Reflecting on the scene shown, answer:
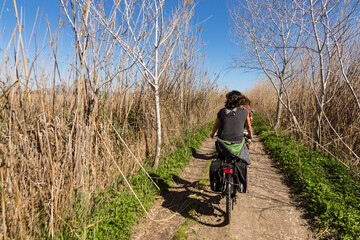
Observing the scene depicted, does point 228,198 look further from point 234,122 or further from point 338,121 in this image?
point 338,121

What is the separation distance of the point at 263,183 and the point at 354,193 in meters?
1.27

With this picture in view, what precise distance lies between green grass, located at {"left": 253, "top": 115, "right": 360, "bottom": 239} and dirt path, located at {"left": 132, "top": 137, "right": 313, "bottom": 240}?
0.20 meters

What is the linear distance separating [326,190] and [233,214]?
59.4 inches

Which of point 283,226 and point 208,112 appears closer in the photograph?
point 283,226

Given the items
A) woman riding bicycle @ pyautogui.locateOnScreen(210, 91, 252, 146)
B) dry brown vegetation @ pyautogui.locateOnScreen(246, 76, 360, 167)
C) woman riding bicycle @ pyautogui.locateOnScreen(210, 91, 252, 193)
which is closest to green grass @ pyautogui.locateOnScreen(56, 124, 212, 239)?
woman riding bicycle @ pyautogui.locateOnScreen(210, 91, 252, 193)

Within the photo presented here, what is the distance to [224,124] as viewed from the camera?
2.75 m

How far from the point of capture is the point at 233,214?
2.75 m

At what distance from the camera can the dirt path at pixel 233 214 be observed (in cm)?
240

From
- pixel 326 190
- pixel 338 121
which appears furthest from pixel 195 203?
pixel 338 121

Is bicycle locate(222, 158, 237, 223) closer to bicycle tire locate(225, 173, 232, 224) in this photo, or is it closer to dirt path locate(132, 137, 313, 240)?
bicycle tire locate(225, 173, 232, 224)

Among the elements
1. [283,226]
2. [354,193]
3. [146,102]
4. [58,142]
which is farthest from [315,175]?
[58,142]

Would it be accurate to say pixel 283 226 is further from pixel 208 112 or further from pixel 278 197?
pixel 208 112

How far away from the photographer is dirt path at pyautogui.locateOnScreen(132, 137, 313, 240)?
240 centimetres

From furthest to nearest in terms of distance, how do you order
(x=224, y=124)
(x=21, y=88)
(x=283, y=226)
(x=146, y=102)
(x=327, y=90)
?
(x=327, y=90) < (x=146, y=102) < (x=224, y=124) < (x=283, y=226) < (x=21, y=88)
